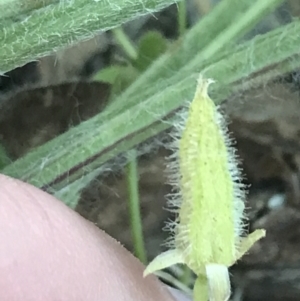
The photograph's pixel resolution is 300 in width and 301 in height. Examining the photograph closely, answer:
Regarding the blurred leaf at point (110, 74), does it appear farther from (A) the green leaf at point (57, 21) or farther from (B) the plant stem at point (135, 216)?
(A) the green leaf at point (57, 21)

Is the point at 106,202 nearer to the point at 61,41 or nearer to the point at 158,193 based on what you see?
the point at 158,193

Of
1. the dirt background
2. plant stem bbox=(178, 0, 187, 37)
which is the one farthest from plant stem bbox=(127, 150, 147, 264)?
plant stem bbox=(178, 0, 187, 37)

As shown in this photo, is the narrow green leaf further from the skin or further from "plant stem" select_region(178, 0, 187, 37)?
"plant stem" select_region(178, 0, 187, 37)

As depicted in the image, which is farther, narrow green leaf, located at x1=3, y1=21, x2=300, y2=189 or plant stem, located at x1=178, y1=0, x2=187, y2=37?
plant stem, located at x1=178, y1=0, x2=187, y2=37

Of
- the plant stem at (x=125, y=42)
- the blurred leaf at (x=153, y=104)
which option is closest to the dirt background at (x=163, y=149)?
the plant stem at (x=125, y=42)

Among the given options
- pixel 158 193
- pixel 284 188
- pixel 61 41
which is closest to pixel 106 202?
pixel 158 193

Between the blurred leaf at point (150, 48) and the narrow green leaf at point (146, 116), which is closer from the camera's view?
the narrow green leaf at point (146, 116)

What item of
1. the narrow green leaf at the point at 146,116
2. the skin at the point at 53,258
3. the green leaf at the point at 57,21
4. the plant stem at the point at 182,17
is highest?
the green leaf at the point at 57,21
